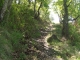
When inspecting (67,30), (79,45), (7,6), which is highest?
(7,6)

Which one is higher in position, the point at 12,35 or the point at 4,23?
the point at 4,23

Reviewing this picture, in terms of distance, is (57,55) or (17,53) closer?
(17,53)

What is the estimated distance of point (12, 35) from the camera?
1111 centimetres

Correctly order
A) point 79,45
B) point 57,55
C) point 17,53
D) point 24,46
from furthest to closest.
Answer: point 79,45 → point 57,55 → point 24,46 → point 17,53

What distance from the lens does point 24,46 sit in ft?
33.9

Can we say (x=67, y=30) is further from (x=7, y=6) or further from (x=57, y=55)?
(x=7, y=6)

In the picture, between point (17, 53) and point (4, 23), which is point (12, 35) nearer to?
point (4, 23)

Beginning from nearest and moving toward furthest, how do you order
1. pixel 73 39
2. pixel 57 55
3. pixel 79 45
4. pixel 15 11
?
pixel 57 55, pixel 15 11, pixel 79 45, pixel 73 39

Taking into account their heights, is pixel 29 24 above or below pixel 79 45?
above

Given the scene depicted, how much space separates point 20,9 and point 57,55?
5.69 metres

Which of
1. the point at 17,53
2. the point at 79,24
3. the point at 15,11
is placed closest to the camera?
the point at 17,53

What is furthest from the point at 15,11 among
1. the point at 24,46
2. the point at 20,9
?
the point at 24,46

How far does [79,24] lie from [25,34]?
15.6m

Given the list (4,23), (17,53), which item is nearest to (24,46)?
(17,53)
